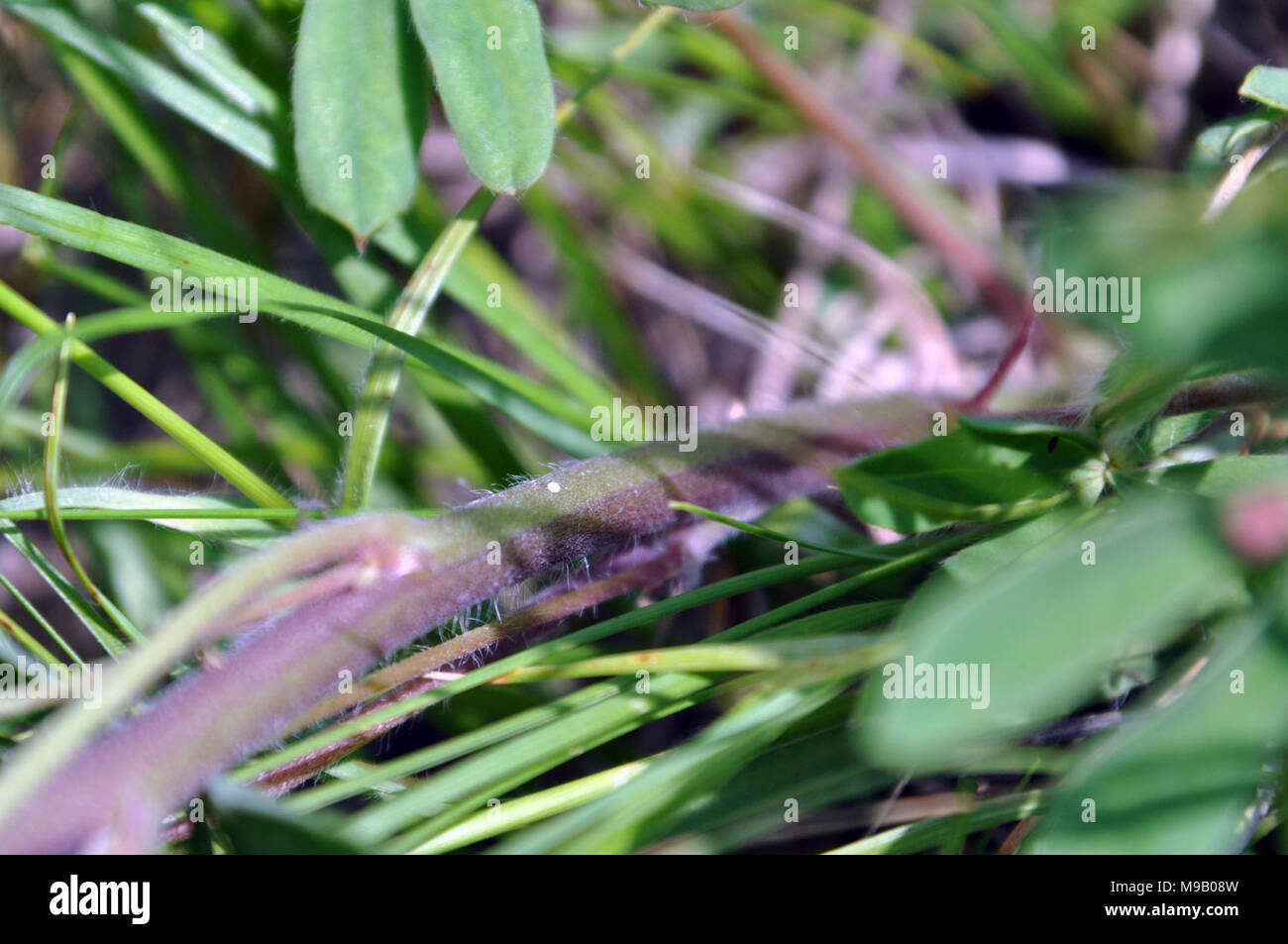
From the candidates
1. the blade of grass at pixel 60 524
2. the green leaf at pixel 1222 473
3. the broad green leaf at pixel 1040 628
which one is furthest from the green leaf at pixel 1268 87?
the blade of grass at pixel 60 524

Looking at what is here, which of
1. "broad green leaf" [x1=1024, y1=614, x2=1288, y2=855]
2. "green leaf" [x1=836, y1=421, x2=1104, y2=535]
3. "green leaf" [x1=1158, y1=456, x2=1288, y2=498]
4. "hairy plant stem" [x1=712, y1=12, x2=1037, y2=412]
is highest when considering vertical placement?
"hairy plant stem" [x1=712, y1=12, x2=1037, y2=412]

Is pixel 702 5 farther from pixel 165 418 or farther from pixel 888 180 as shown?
pixel 888 180

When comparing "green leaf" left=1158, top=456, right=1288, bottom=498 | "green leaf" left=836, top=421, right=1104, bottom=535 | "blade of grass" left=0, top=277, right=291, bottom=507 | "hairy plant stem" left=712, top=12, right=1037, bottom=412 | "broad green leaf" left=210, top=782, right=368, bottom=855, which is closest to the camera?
"broad green leaf" left=210, top=782, right=368, bottom=855

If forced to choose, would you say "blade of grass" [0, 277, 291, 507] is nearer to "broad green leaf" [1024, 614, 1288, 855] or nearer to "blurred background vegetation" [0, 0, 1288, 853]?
"blurred background vegetation" [0, 0, 1288, 853]

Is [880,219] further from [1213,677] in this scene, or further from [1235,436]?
[1213,677]

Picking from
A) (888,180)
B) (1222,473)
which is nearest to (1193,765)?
(1222,473)

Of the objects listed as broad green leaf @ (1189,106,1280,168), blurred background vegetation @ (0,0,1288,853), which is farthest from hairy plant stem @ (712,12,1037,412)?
broad green leaf @ (1189,106,1280,168)

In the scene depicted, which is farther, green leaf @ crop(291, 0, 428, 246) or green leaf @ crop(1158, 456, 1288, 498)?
green leaf @ crop(291, 0, 428, 246)
